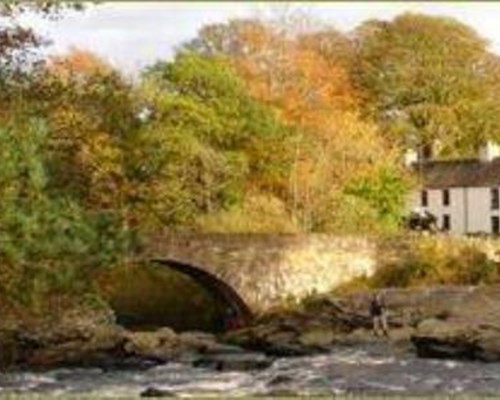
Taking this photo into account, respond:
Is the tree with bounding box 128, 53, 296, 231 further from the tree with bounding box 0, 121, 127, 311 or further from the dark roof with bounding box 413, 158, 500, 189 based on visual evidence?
the tree with bounding box 0, 121, 127, 311

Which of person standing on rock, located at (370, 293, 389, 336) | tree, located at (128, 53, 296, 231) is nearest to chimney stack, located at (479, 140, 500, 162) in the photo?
tree, located at (128, 53, 296, 231)

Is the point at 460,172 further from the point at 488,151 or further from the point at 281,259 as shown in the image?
the point at 281,259

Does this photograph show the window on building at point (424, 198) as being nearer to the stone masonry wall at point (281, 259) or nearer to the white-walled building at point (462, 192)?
the white-walled building at point (462, 192)

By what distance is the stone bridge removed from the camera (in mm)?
46281

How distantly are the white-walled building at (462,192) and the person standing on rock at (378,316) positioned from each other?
3131cm

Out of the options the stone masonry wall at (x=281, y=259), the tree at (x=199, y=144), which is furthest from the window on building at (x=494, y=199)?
the stone masonry wall at (x=281, y=259)

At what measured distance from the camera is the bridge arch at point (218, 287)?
152 ft

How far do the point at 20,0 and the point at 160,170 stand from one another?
26.4m

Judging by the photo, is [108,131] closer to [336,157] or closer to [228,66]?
[228,66]

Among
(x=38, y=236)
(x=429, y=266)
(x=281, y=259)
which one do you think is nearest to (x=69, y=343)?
(x=281, y=259)

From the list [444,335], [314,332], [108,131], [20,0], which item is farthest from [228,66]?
[20,0]

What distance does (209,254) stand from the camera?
46500mm

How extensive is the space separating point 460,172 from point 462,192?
73.9 inches

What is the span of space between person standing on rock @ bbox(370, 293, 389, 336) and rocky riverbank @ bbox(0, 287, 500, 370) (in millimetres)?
268
